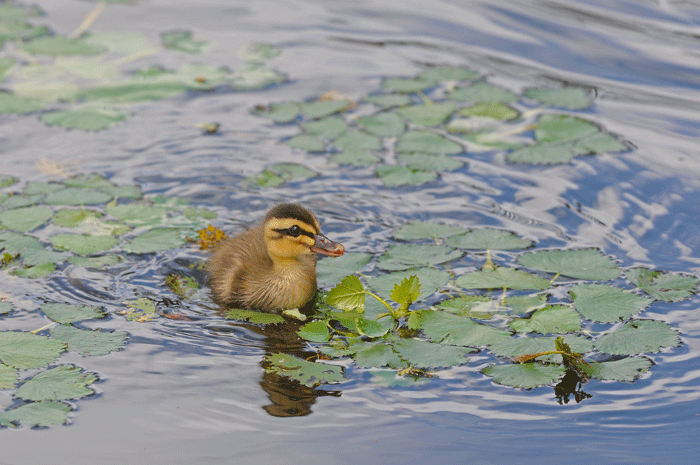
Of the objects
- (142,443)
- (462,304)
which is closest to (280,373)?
(142,443)

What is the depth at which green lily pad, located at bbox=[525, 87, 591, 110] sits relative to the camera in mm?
8711

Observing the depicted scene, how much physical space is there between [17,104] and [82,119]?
0.89m

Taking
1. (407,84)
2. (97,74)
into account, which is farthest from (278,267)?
(97,74)

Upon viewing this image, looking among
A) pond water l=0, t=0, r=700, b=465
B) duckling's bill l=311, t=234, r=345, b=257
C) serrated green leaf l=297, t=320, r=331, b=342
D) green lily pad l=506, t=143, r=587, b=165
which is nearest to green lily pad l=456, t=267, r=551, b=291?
pond water l=0, t=0, r=700, b=465

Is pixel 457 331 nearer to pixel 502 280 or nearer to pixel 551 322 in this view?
pixel 551 322

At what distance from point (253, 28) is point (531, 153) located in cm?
472

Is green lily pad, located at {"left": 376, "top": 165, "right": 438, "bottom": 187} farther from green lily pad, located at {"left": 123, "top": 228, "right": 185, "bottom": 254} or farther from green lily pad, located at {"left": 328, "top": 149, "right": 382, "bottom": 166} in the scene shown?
green lily pad, located at {"left": 123, "top": 228, "right": 185, "bottom": 254}

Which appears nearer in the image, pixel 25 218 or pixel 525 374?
pixel 525 374

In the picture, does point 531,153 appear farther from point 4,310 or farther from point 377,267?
point 4,310

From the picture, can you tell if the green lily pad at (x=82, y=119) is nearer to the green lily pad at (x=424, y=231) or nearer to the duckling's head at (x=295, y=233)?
the duckling's head at (x=295, y=233)

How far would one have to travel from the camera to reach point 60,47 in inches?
401

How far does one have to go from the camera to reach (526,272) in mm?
6098

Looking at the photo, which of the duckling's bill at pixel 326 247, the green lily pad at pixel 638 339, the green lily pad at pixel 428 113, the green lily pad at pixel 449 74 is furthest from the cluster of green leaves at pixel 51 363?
the green lily pad at pixel 449 74

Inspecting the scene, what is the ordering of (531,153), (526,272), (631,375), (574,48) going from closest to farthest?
(631,375), (526,272), (531,153), (574,48)
